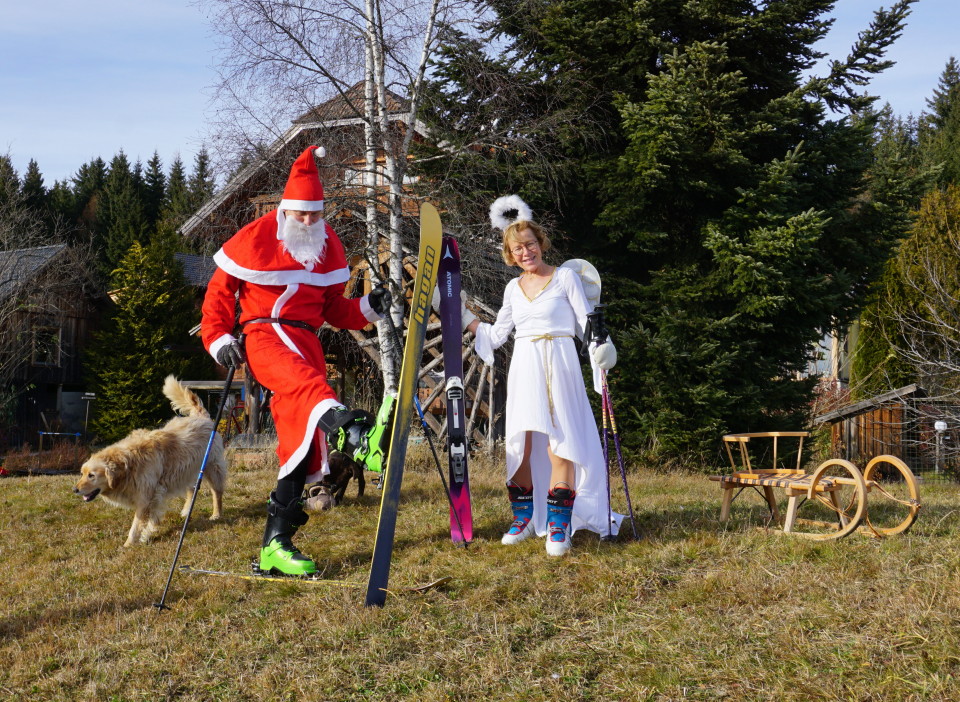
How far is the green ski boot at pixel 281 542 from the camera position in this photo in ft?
14.9

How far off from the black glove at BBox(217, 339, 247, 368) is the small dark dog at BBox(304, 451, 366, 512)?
6.71 feet

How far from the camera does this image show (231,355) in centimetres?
455

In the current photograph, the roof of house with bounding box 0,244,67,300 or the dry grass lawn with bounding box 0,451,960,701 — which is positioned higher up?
the roof of house with bounding box 0,244,67,300

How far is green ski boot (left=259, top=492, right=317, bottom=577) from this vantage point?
14.9 feet

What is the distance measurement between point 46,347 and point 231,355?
22.4 metres

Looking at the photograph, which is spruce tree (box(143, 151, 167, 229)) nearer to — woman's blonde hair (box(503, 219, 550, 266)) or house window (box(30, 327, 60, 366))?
house window (box(30, 327, 60, 366))

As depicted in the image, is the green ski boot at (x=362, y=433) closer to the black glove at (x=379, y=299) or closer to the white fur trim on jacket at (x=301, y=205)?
the black glove at (x=379, y=299)

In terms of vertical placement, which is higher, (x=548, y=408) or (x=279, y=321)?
(x=279, y=321)

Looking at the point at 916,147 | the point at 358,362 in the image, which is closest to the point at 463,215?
the point at 358,362

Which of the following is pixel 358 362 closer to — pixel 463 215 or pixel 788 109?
pixel 463 215

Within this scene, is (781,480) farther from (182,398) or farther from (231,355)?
(182,398)

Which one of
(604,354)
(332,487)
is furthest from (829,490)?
(332,487)

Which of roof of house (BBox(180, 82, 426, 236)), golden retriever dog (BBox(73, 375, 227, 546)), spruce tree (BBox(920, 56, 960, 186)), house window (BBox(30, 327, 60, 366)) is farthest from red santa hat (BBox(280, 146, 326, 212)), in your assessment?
spruce tree (BBox(920, 56, 960, 186))

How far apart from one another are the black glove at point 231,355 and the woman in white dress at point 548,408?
1625mm
